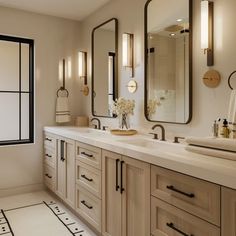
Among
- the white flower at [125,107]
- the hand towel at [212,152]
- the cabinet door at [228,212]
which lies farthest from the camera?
the white flower at [125,107]

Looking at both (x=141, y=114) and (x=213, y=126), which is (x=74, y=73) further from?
(x=213, y=126)

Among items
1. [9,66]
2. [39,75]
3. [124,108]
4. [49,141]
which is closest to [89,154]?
[124,108]

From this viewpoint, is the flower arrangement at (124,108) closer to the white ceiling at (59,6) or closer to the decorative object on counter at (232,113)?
the decorative object on counter at (232,113)

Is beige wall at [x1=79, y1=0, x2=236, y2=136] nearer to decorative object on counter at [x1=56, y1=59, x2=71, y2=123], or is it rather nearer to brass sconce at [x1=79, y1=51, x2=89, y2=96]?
brass sconce at [x1=79, y1=51, x2=89, y2=96]

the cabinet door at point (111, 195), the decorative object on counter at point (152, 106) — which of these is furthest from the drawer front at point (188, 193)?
the decorative object on counter at point (152, 106)

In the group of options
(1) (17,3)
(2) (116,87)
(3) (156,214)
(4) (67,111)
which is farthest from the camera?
(4) (67,111)

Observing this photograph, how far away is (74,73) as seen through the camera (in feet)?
12.9

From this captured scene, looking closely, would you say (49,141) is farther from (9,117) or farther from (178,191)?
(178,191)

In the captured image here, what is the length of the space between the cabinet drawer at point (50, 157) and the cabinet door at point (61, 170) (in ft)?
0.48

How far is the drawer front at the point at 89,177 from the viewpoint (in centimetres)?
223

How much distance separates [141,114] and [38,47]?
1.91 metres

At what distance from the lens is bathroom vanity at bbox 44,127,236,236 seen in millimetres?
1222

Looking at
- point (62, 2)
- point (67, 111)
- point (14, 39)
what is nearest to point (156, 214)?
point (67, 111)

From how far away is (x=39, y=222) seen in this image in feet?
8.73
